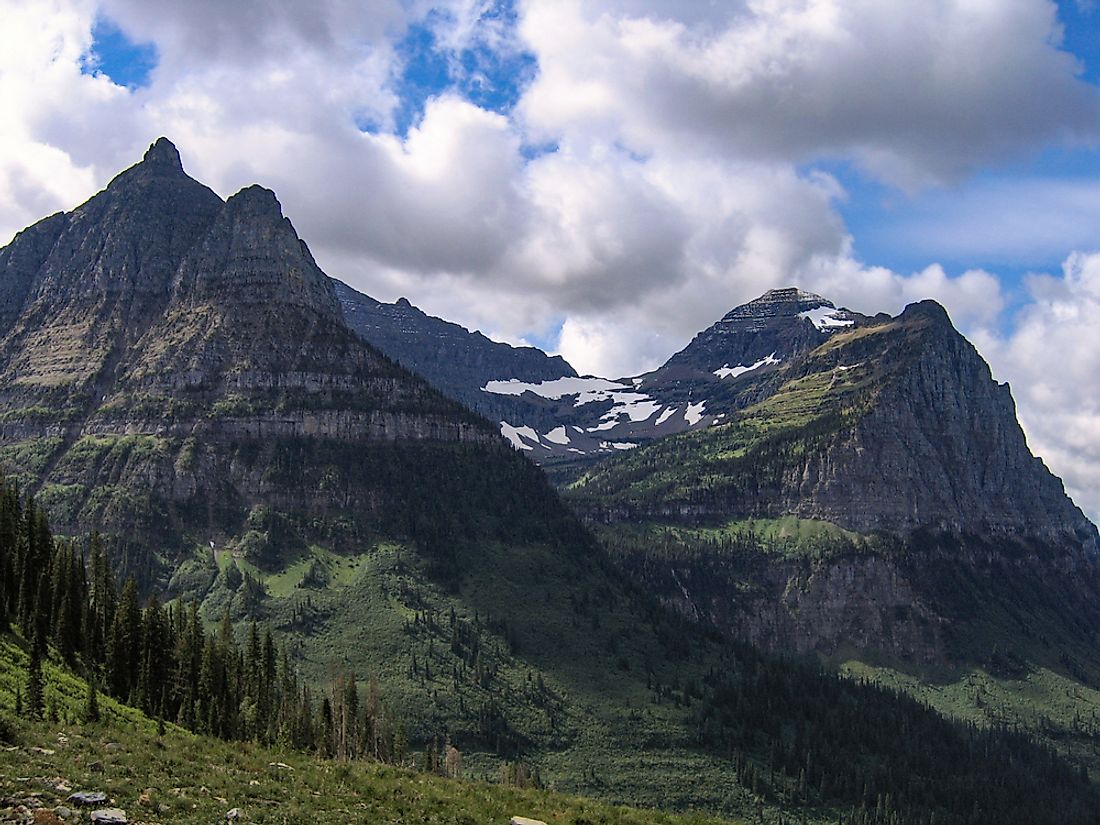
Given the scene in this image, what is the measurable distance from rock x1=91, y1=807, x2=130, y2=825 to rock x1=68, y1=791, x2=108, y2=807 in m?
0.64

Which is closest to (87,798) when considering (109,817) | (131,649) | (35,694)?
(109,817)

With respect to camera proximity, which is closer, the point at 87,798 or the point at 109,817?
the point at 109,817

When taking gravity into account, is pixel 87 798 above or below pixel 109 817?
above

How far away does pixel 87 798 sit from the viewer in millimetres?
48062

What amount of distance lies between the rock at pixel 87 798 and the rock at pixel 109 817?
0.64 m

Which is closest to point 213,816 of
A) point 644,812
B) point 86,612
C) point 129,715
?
point 644,812

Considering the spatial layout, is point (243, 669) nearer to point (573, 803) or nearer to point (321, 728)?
point (321, 728)

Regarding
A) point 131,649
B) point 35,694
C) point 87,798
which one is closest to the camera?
point 87,798

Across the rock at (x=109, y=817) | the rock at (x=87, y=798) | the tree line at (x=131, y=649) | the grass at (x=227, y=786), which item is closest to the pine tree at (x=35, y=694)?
the grass at (x=227, y=786)

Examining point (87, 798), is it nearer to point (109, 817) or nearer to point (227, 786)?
point (109, 817)

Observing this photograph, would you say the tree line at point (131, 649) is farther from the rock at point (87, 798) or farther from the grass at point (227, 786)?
the rock at point (87, 798)

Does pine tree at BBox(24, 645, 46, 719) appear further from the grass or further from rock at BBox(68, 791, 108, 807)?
rock at BBox(68, 791, 108, 807)

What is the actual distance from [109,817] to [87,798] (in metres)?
2.26

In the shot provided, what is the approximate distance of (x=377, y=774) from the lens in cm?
Result: 7225
